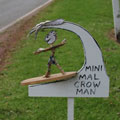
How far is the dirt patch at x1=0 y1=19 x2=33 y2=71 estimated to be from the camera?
6.43 metres

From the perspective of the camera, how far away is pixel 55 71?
17.5 ft

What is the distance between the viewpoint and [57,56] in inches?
238

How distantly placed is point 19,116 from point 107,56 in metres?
2.47

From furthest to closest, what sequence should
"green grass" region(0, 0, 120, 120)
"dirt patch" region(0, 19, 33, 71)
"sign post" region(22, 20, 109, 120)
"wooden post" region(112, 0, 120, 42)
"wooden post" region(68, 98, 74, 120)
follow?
1. "wooden post" region(112, 0, 120, 42)
2. "dirt patch" region(0, 19, 33, 71)
3. "green grass" region(0, 0, 120, 120)
4. "wooden post" region(68, 98, 74, 120)
5. "sign post" region(22, 20, 109, 120)

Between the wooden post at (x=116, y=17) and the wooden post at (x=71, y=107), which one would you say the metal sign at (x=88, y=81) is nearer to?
the wooden post at (x=71, y=107)

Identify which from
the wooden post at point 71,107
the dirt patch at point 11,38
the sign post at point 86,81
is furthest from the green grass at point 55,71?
the sign post at point 86,81

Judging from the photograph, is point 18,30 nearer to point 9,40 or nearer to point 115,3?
point 9,40

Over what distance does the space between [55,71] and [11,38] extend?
270cm

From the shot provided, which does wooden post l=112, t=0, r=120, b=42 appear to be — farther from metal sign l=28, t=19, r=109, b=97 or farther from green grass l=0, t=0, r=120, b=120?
metal sign l=28, t=19, r=109, b=97

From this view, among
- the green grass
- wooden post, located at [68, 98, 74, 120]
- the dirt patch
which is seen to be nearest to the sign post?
wooden post, located at [68, 98, 74, 120]

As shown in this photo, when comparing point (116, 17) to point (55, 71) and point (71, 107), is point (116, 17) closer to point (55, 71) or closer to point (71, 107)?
point (55, 71)

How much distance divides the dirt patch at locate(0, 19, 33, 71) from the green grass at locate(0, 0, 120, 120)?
0.16 metres

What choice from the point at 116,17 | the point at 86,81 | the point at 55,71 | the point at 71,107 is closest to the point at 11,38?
the point at 116,17

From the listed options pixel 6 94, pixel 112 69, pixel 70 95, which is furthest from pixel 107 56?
pixel 70 95
